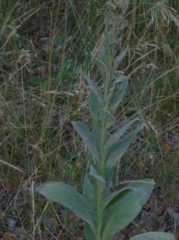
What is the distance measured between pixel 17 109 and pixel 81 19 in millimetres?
1109

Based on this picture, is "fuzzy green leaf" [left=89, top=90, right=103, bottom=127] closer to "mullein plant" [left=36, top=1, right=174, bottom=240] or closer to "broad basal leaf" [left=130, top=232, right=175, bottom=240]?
"mullein plant" [left=36, top=1, right=174, bottom=240]

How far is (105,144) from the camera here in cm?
215

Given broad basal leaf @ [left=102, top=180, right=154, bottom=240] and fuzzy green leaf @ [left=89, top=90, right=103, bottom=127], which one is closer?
fuzzy green leaf @ [left=89, top=90, right=103, bottom=127]

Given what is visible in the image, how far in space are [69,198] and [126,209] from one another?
24cm

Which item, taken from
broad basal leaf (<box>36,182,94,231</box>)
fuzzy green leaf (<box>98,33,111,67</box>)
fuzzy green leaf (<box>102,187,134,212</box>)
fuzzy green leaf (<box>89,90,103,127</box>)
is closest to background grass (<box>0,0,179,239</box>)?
broad basal leaf (<box>36,182,94,231</box>)

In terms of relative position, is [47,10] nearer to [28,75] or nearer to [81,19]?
[81,19]

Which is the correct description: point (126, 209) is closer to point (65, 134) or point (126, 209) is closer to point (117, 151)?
point (117, 151)

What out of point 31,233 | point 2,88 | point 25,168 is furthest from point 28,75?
point 31,233

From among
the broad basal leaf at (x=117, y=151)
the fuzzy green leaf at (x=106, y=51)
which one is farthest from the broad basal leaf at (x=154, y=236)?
the fuzzy green leaf at (x=106, y=51)

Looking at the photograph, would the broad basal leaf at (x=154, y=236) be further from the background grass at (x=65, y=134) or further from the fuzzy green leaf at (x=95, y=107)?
the background grass at (x=65, y=134)

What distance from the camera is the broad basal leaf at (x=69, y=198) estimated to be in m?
2.23

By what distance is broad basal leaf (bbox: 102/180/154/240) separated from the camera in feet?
7.45

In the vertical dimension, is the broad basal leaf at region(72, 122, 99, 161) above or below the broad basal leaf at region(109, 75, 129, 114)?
below

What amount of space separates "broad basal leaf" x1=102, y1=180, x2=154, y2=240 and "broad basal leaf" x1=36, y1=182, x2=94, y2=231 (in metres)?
0.08
